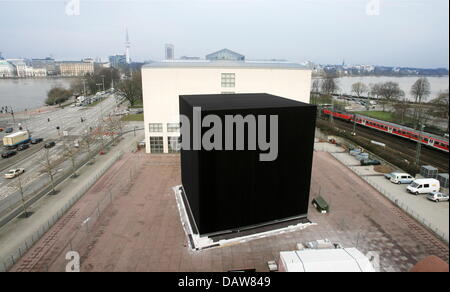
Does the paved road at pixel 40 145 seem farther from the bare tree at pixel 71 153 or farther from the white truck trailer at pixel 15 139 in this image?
the white truck trailer at pixel 15 139

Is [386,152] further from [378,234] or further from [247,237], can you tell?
[247,237]

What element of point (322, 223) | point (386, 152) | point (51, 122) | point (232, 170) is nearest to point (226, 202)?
point (232, 170)

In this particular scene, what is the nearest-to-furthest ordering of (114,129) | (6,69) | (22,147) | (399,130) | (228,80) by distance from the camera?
(6,69)
(228,80)
(22,147)
(399,130)
(114,129)

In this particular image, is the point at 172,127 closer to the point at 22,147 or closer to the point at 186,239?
the point at 186,239

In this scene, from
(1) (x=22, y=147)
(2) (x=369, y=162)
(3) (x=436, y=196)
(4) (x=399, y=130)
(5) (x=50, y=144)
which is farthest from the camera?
(4) (x=399, y=130)

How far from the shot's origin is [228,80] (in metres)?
29.3

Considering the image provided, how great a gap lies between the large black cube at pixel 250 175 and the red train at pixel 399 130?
18645mm

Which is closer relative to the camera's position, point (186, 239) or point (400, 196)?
point (186, 239)

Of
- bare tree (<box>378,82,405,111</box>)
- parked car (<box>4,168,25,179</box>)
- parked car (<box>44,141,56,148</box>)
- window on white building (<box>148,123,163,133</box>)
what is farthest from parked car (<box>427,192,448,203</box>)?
bare tree (<box>378,82,405,111</box>)

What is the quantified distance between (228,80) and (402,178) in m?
19.4

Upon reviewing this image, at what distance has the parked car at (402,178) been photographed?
72.9 feet

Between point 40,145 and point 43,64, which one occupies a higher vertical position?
point 43,64

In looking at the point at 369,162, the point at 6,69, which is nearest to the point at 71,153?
the point at 6,69

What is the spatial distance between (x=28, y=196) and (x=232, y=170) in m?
17.0
